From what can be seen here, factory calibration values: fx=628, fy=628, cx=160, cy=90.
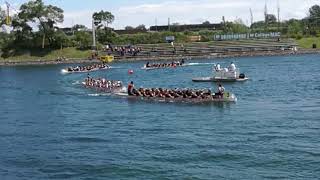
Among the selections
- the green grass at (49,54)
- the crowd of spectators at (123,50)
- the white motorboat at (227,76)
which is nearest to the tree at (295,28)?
the crowd of spectators at (123,50)

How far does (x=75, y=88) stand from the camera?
7688 cm

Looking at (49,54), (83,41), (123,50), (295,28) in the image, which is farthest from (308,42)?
(49,54)

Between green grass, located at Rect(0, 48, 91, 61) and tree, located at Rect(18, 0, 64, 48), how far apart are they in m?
4.20

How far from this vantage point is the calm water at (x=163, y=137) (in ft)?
103

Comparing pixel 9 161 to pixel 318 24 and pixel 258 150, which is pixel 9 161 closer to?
pixel 258 150

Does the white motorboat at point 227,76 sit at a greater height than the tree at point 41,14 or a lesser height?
lesser

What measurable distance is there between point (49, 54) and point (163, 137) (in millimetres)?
123984

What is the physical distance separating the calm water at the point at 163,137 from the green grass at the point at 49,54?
9011 centimetres

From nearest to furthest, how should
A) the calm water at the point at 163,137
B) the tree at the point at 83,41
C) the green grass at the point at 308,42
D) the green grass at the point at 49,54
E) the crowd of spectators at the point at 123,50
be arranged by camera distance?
the calm water at the point at 163,137 → the crowd of spectators at the point at 123,50 → the green grass at the point at 308,42 → the green grass at the point at 49,54 → the tree at the point at 83,41

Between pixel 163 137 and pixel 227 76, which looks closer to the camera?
pixel 163 137

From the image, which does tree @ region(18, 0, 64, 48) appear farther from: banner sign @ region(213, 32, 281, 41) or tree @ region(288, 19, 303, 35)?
tree @ region(288, 19, 303, 35)

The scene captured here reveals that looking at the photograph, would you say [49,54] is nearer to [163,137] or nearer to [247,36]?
[247,36]

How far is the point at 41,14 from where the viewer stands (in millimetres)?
162250

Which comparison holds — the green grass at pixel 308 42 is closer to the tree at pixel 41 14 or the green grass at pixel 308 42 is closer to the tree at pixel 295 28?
the tree at pixel 295 28
